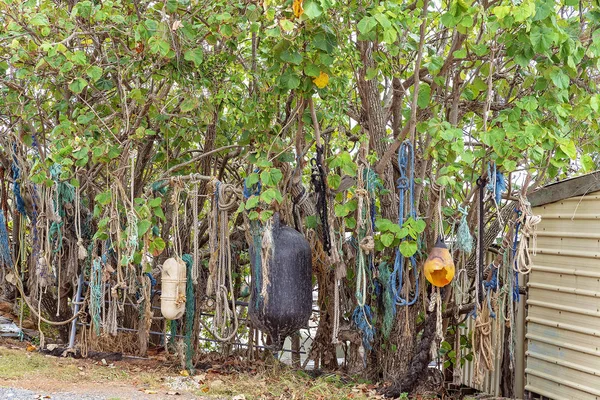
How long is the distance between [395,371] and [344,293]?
100cm

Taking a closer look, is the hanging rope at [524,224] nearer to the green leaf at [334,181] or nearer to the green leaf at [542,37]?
the green leaf at [542,37]

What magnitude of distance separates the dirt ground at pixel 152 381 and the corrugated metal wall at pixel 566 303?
1561mm

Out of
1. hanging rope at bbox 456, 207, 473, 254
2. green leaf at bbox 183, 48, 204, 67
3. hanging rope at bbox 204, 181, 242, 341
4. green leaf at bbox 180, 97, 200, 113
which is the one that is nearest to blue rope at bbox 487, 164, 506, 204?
hanging rope at bbox 456, 207, 473, 254

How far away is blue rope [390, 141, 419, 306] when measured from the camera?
623 centimetres

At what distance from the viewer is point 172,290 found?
22.3ft

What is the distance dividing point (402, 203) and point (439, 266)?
26.3 inches

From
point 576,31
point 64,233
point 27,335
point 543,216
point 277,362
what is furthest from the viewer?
point 27,335

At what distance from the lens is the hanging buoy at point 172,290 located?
6.79 metres

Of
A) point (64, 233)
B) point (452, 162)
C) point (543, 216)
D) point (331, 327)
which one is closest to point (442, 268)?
point (452, 162)

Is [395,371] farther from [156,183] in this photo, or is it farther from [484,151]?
[156,183]

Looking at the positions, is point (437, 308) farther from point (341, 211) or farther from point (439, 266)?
point (341, 211)

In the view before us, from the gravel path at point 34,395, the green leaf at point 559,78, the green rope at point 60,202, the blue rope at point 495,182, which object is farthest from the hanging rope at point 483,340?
the green rope at point 60,202

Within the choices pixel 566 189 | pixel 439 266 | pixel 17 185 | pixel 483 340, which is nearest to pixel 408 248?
pixel 439 266

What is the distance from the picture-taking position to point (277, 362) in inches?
281
